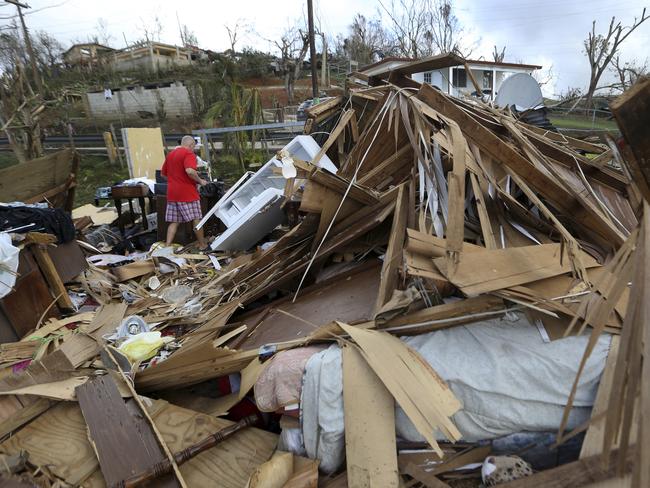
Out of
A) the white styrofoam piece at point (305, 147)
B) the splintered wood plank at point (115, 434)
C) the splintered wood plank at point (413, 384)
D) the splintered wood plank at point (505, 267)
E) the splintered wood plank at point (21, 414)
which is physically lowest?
the splintered wood plank at point (21, 414)

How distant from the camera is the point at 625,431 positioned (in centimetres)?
91

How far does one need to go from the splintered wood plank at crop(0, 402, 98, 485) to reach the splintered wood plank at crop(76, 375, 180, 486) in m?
0.08

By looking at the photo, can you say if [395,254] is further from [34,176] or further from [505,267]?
[34,176]

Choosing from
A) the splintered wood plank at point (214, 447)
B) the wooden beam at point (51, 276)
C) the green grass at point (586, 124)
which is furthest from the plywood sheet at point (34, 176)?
the green grass at point (586, 124)

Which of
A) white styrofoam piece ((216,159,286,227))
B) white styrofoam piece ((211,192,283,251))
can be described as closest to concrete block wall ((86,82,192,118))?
white styrofoam piece ((216,159,286,227))

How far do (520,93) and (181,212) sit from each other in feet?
16.9

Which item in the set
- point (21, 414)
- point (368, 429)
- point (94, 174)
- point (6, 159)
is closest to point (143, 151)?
point (94, 174)

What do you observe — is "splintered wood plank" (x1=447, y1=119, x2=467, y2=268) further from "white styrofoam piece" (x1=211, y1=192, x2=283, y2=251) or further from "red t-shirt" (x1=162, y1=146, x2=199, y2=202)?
"red t-shirt" (x1=162, y1=146, x2=199, y2=202)

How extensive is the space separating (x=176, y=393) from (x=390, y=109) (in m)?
2.65

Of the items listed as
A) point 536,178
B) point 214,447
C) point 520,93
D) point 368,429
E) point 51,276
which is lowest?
point 214,447

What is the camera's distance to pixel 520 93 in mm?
6176

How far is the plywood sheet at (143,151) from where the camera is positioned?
10453 mm

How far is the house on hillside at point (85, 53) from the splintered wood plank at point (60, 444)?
38.5 meters

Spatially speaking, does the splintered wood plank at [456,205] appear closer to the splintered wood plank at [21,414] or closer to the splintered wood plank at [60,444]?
the splintered wood plank at [60,444]
